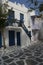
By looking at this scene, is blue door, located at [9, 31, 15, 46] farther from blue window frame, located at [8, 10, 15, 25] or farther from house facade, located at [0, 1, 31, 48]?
blue window frame, located at [8, 10, 15, 25]

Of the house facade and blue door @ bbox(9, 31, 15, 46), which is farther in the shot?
blue door @ bbox(9, 31, 15, 46)

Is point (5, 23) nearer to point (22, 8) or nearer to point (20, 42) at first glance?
point (20, 42)

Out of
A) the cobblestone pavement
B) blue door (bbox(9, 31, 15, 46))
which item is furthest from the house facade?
the cobblestone pavement

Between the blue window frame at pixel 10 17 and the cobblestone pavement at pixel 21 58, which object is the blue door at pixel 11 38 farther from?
the cobblestone pavement at pixel 21 58

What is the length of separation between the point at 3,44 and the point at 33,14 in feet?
45.1

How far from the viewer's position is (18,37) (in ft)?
75.9

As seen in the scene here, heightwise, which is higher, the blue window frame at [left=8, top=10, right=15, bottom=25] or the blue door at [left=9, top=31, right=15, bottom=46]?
the blue window frame at [left=8, top=10, right=15, bottom=25]

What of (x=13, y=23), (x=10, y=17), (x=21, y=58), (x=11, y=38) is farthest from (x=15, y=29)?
(x=21, y=58)

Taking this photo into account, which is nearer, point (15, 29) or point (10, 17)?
point (10, 17)

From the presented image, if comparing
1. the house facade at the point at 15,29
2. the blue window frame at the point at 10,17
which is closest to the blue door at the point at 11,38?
the house facade at the point at 15,29

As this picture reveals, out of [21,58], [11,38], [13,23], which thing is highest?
[13,23]

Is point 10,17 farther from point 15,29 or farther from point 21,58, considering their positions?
point 21,58

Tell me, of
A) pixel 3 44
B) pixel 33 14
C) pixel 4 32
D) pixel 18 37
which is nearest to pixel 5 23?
pixel 4 32

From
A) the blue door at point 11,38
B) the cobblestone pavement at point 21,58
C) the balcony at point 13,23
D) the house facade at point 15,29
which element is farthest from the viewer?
the blue door at point 11,38
